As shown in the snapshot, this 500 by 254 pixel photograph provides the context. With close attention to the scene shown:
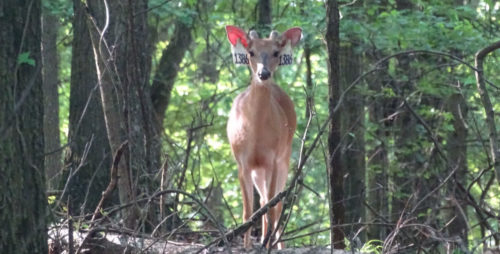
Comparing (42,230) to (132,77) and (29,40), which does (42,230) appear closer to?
(29,40)

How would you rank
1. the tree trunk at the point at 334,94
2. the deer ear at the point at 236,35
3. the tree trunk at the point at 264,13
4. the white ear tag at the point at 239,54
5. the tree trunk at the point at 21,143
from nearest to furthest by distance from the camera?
the tree trunk at the point at 21,143
the tree trunk at the point at 334,94
the white ear tag at the point at 239,54
the deer ear at the point at 236,35
the tree trunk at the point at 264,13

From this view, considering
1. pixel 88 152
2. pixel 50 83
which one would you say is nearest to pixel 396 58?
pixel 50 83

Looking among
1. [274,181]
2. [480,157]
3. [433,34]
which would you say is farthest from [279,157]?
[480,157]

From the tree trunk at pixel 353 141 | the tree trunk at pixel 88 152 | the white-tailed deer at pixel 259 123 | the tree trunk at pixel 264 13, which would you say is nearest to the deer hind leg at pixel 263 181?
the white-tailed deer at pixel 259 123

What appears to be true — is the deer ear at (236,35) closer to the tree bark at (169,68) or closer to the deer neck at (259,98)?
the deer neck at (259,98)

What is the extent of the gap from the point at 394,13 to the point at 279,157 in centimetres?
421

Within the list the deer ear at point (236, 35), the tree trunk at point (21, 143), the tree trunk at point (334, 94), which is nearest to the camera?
the tree trunk at point (21, 143)

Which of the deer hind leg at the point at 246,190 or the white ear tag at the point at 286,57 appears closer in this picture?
the deer hind leg at the point at 246,190

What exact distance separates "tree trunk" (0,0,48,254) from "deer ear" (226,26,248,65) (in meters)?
4.04

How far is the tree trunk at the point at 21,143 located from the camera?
4922 millimetres

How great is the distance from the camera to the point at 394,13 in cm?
1283

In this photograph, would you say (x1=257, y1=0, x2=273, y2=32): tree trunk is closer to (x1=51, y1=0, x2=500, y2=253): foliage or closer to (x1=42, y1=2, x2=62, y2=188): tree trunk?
(x1=51, y1=0, x2=500, y2=253): foliage

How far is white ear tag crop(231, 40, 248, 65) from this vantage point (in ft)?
29.6

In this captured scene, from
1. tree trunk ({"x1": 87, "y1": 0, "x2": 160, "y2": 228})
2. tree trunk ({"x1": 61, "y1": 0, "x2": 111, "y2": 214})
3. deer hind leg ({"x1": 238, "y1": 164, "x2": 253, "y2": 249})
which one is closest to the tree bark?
tree trunk ({"x1": 61, "y1": 0, "x2": 111, "y2": 214})
